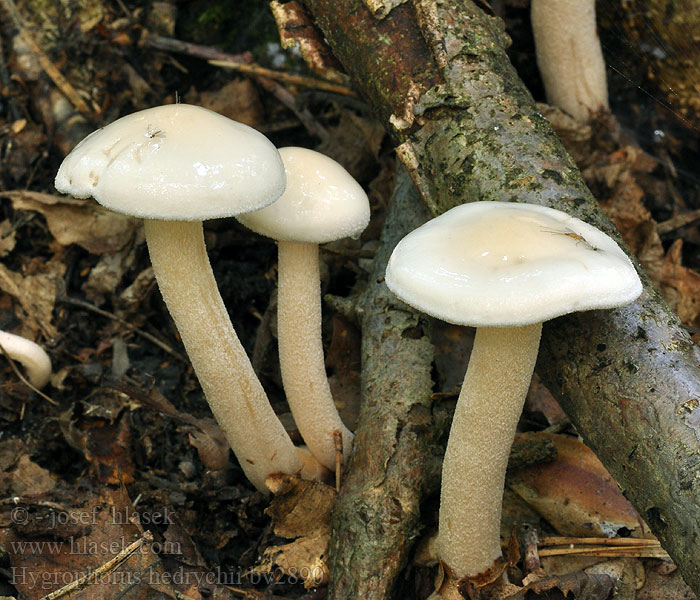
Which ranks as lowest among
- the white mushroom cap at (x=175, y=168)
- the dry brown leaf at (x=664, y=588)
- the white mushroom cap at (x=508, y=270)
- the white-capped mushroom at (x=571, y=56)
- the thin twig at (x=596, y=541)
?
the dry brown leaf at (x=664, y=588)

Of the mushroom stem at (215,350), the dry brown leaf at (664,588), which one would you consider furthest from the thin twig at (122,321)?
the dry brown leaf at (664,588)

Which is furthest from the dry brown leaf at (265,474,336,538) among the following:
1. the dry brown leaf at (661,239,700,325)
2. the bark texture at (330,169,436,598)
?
the dry brown leaf at (661,239,700,325)

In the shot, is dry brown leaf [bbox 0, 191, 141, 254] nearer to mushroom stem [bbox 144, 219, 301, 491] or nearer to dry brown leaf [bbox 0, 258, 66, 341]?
dry brown leaf [bbox 0, 258, 66, 341]

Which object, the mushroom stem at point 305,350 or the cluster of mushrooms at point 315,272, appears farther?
the mushroom stem at point 305,350

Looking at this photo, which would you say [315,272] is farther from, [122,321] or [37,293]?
[37,293]

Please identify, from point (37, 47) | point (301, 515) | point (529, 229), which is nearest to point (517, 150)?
point (529, 229)

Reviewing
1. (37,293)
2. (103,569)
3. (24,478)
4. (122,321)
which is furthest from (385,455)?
(37,293)

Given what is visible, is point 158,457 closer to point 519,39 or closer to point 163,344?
point 163,344

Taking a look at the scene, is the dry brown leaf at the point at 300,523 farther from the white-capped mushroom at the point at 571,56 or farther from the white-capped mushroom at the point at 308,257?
the white-capped mushroom at the point at 571,56

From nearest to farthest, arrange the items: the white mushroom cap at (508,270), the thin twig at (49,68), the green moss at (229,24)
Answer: the white mushroom cap at (508,270), the thin twig at (49,68), the green moss at (229,24)
